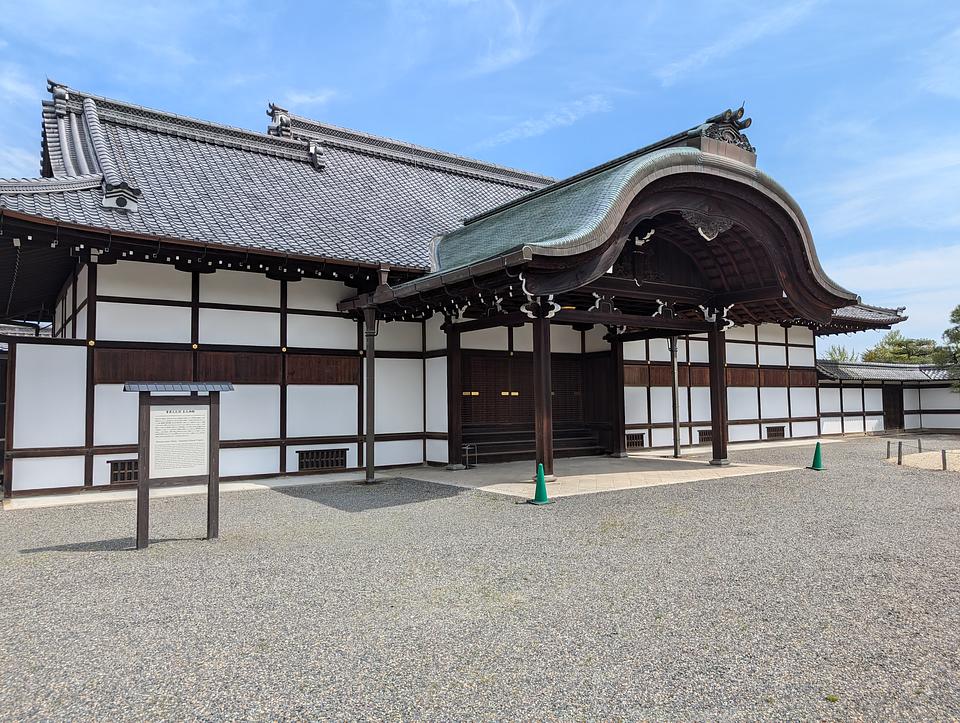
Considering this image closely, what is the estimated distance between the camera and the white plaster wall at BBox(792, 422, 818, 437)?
1908 cm

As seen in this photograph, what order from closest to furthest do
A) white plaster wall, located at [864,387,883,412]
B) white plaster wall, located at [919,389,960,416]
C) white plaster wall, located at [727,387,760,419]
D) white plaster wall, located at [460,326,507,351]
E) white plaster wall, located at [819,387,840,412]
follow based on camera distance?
white plaster wall, located at [460,326,507,351] < white plaster wall, located at [727,387,760,419] < white plaster wall, located at [819,387,840,412] < white plaster wall, located at [864,387,883,412] < white plaster wall, located at [919,389,960,416]

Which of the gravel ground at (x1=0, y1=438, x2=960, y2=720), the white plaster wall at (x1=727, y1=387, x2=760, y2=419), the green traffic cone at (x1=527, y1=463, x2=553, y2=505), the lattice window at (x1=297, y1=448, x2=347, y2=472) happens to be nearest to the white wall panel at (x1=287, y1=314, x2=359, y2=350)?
the lattice window at (x1=297, y1=448, x2=347, y2=472)

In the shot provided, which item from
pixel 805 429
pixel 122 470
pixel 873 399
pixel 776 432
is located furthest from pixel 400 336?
pixel 873 399

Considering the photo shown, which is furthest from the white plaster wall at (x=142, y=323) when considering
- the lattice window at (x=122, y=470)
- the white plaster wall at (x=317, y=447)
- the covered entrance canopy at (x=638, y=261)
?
the covered entrance canopy at (x=638, y=261)

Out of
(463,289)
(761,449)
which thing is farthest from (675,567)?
(761,449)

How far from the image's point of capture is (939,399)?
22984 mm

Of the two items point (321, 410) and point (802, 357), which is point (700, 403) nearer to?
point (802, 357)

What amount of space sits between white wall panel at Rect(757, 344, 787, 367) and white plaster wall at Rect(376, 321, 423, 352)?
10.6 meters

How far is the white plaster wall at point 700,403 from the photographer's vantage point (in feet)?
54.8

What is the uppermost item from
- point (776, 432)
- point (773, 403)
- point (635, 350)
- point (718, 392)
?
point (635, 350)

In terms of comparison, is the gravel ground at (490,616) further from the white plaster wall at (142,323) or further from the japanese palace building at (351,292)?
the white plaster wall at (142,323)

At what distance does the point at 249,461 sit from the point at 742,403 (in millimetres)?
13055

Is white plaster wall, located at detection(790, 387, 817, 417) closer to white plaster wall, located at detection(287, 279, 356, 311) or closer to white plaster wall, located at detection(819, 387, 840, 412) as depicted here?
white plaster wall, located at detection(819, 387, 840, 412)

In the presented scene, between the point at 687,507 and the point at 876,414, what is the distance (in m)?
17.9
